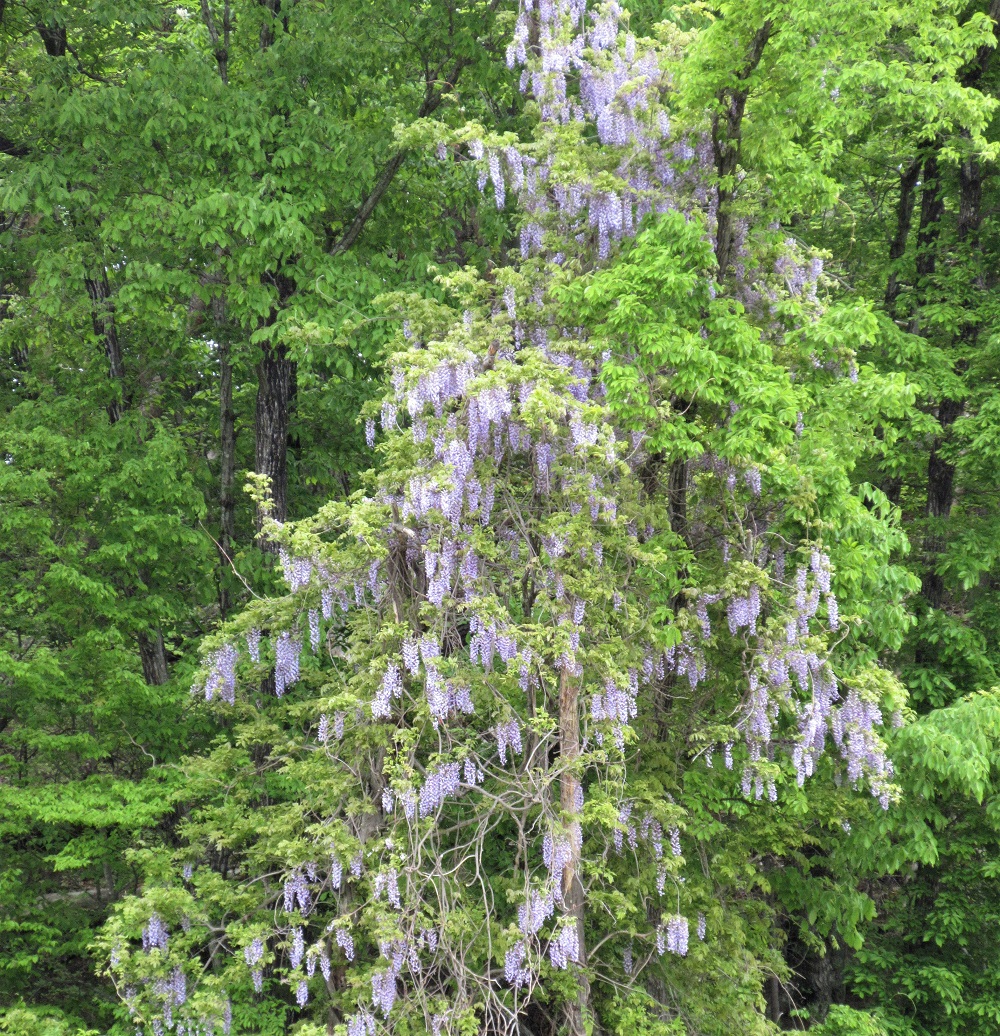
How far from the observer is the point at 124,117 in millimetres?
8445

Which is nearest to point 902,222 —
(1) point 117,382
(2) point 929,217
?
(2) point 929,217

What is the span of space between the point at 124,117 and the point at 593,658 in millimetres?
5950

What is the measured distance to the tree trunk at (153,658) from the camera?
984cm

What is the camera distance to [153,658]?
10078 mm

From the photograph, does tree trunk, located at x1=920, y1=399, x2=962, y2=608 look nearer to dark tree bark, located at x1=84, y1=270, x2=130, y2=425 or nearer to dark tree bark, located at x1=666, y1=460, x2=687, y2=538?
dark tree bark, located at x1=666, y1=460, x2=687, y2=538

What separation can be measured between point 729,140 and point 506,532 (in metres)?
2.99

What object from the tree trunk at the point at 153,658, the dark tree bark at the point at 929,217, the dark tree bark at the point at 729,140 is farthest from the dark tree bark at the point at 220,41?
the dark tree bark at the point at 929,217

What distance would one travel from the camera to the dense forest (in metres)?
6.27

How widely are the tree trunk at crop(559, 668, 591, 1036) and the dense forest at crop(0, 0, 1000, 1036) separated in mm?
36

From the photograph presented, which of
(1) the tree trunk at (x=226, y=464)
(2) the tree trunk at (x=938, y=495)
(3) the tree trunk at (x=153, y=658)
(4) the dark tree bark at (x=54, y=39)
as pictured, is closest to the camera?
(4) the dark tree bark at (x=54, y=39)

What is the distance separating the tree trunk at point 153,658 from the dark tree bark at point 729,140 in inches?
242

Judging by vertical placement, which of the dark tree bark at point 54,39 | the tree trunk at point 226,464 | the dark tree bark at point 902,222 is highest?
the dark tree bark at point 54,39

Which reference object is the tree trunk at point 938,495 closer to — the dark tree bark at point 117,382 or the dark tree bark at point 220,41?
the dark tree bark at point 117,382

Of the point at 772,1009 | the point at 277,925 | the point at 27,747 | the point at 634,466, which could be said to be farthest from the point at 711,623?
the point at 27,747
